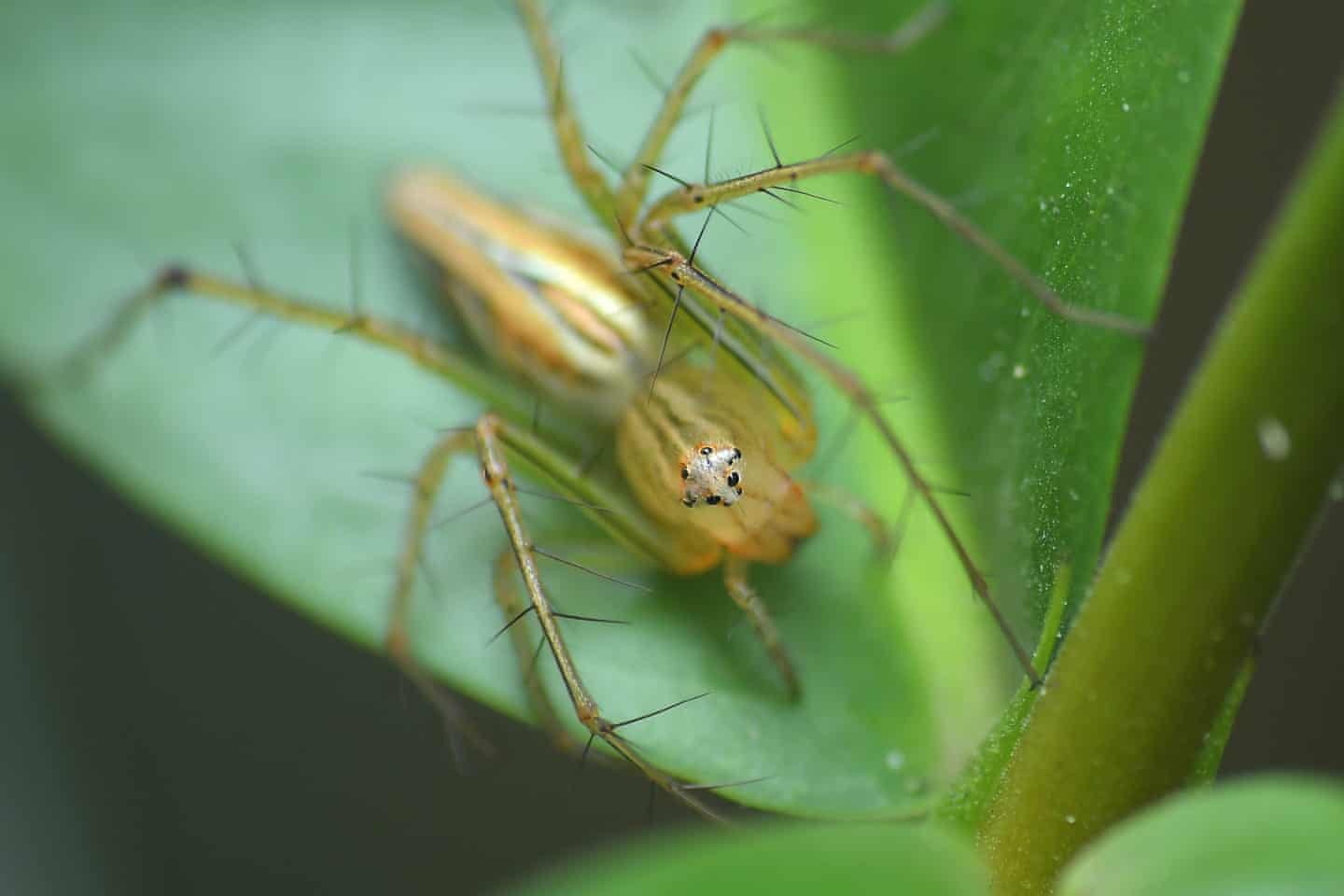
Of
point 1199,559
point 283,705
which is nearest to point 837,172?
point 1199,559

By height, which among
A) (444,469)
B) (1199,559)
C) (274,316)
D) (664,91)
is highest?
(664,91)

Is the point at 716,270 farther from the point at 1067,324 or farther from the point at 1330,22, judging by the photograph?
the point at 1330,22

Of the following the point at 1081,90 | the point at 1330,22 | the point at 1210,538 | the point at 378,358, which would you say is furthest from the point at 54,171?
the point at 1330,22

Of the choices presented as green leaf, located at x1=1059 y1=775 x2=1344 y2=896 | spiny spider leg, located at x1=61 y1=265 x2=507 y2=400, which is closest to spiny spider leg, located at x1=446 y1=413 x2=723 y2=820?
spiny spider leg, located at x1=61 y1=265 x2=507 y2=400

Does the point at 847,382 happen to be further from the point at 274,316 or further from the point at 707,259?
the point at 274,316

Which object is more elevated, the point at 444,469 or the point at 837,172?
the point at 837,172

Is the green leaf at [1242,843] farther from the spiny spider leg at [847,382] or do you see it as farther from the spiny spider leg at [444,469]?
the spiny spider leg at [444,469]

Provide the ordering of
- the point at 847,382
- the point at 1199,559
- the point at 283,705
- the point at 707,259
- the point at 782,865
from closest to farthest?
the point at 782,865 < the point at 1199,559 < the point at 847,382 < the point at 707,259 < the point at 283,705
